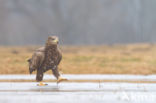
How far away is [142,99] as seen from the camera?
9977 mm

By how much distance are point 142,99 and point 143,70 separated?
17214 mm

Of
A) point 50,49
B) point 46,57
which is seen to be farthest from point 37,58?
point 50,49

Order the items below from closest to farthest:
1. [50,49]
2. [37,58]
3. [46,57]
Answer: [37,58]
[50,49]
[46,57]

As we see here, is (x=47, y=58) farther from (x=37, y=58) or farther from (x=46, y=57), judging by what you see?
(x=37, y=58)

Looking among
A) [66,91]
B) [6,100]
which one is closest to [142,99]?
[66,91]

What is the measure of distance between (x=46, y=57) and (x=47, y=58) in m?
0.07

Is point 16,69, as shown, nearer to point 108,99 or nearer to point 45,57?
point 45,57

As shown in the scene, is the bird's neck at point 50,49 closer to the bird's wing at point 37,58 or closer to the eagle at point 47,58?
the eagle at point 47,58

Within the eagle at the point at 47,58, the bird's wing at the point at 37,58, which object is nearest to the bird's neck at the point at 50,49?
the eagle at the point at 47,58

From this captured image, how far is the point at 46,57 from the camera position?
1406 cm

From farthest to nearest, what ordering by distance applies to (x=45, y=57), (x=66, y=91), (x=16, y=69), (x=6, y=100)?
(x=16, y=69) < (x=45, y=57) < (x=66, y=91) < (x=6, y=100)

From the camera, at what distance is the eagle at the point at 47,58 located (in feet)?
44.9

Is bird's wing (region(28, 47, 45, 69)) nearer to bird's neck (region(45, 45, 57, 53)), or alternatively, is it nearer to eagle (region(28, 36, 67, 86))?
eagle (region(28, 36, 67, 86))

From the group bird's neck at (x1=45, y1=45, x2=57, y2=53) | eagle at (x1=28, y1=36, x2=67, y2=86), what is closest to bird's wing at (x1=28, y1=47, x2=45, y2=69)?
eagle at (x1=28, y1=36, x2=67, y2=86)
